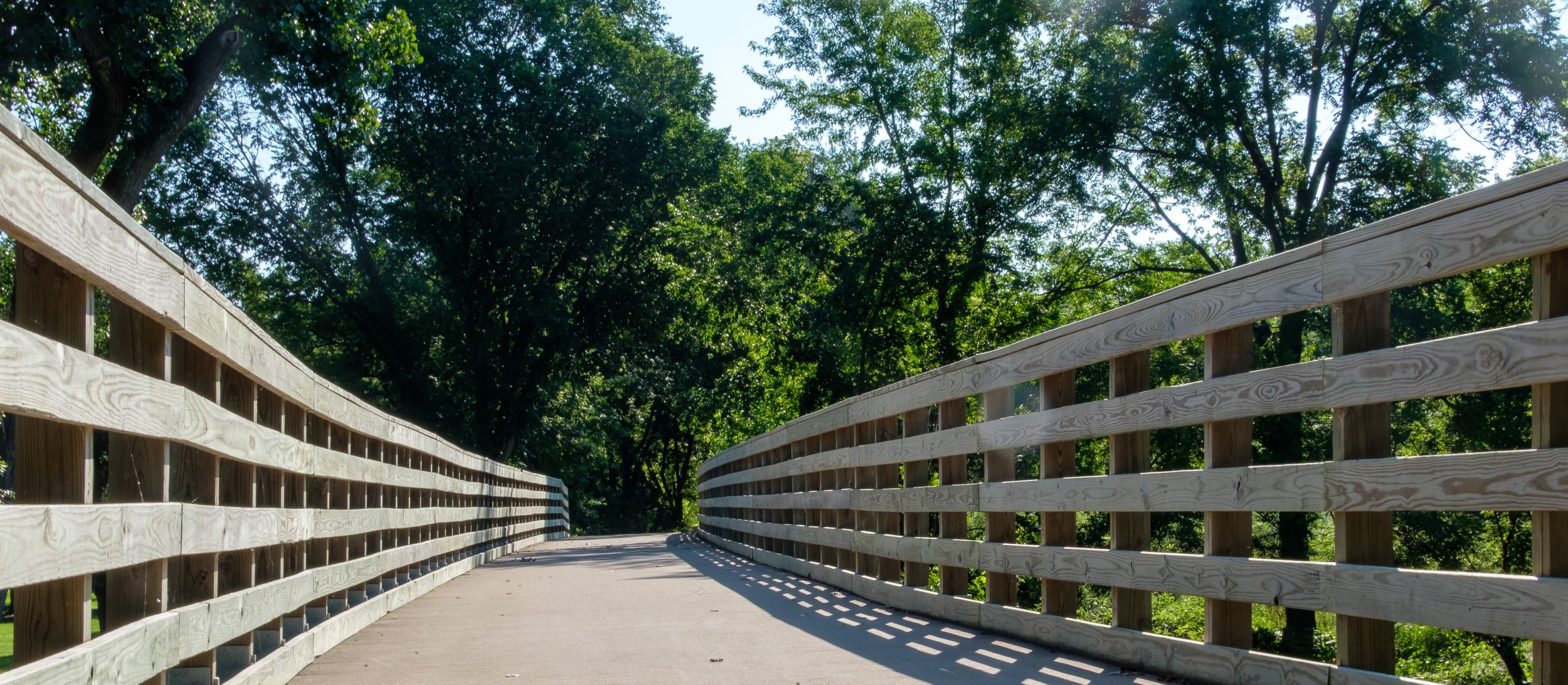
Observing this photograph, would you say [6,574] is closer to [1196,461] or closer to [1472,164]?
[1196,461]

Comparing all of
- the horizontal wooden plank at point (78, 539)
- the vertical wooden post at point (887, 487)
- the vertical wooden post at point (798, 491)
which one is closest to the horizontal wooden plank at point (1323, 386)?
the vertical wooden post at point (887, 487)

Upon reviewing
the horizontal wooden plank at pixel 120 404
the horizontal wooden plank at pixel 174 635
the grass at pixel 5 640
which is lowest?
the grass at pixel 5 640

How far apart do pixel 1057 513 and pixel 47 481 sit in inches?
179

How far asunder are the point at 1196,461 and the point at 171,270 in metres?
16.9

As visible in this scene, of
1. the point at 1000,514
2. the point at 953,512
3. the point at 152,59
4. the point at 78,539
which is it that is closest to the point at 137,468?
the point at 78,539

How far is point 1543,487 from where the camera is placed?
334cm

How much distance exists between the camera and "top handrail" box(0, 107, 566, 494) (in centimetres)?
270

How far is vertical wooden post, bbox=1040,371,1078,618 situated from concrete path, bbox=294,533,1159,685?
0.92 feet

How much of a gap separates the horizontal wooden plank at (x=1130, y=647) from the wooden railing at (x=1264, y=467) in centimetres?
1

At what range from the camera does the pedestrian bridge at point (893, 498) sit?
3.11m

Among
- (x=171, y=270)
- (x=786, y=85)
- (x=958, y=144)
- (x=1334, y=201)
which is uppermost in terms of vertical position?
(x=786, y=85)

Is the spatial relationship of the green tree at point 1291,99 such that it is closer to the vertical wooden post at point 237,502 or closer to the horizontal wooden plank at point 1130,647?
the horizontal wooden plank at point 1130,647

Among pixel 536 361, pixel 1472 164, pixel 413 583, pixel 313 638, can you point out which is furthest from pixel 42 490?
pixel 536 361

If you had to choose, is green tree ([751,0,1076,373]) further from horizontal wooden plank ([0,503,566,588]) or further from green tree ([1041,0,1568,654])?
horizontal wooden plank ([0,503,566,588])
